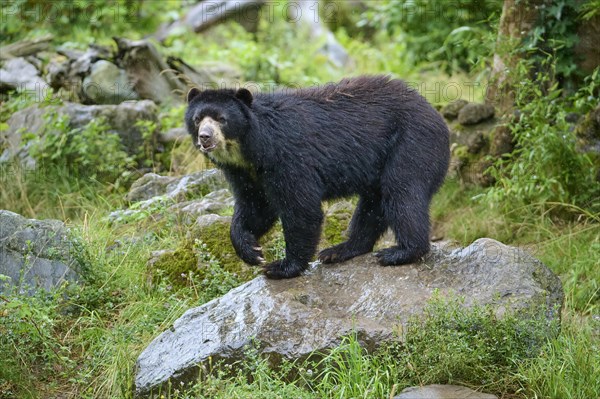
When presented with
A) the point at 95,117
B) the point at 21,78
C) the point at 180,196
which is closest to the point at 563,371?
the point at 180,196

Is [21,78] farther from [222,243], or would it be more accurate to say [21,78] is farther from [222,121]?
[222,121]

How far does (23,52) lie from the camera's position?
45.2 ft

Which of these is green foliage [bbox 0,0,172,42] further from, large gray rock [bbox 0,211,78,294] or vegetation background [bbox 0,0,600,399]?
large gray rock [bbox 0,211,78,294]

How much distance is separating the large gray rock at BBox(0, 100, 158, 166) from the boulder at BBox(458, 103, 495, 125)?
4.13m

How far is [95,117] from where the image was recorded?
10.9 m

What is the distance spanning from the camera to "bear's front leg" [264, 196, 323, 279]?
6.40 m

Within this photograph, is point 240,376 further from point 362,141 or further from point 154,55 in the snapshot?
point 154,55

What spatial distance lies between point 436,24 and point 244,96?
715 centimetres

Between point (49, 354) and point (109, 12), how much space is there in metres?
11.4

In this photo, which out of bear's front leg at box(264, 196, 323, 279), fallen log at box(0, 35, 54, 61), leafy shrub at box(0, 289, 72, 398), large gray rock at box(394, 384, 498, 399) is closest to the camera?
large gray rock at box(394, 384, 498, 399)

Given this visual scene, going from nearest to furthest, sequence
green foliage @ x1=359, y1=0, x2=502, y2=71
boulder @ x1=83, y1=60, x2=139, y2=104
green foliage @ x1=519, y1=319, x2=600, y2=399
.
→ green foliage @ x1=519, y1=319, x2=600, y2=399 → boulder @ x1=83, y1=60, x2=139, y2=104 → green foliage @ x1=359, y1=0, x2=502, y2=71

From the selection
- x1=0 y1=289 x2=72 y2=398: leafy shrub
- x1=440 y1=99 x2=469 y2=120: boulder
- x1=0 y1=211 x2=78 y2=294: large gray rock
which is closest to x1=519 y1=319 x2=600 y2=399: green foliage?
x1=0 y1=289 x2=72 y2=398: leafy shrub

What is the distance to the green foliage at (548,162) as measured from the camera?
27.8 ft

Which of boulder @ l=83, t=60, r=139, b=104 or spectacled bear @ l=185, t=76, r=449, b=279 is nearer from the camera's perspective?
spectacled bear @ l=185, t=76, r=449, b=279
